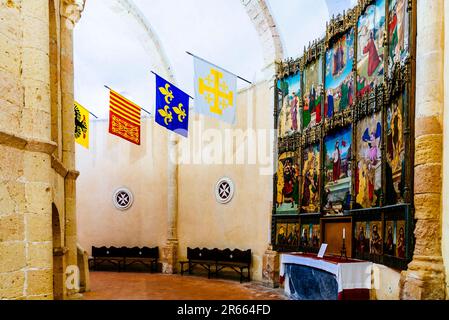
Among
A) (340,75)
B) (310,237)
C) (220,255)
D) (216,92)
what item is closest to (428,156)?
(340,75)

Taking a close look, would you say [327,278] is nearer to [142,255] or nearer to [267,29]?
[267,29]

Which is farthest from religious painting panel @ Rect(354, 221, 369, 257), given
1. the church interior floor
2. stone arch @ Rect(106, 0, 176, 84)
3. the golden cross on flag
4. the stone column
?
stone arch @ Rect(106, 0, 176, 84)

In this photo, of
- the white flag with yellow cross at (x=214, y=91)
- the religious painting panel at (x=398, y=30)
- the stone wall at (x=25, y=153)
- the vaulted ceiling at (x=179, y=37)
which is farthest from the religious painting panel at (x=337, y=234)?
the stone wall at (x=25, y=153)

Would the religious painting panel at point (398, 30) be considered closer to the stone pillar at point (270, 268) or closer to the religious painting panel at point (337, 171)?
the religious painting panel at point (337, 171)

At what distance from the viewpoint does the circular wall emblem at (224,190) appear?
42.3ft

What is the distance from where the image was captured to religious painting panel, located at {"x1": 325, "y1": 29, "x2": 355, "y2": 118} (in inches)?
320

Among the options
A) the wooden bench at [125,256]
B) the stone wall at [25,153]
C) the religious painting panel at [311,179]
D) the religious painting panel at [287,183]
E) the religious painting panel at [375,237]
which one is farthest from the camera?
the wooden bench at [125,256]

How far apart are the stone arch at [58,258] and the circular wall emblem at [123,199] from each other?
8.56 metres

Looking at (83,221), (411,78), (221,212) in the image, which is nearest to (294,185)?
(221,212)

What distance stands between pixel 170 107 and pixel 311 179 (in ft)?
13.3

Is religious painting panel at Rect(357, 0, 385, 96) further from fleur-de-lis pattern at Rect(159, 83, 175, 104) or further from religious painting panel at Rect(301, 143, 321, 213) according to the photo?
fleur-de-lis pattern at Rect(159, 83, 175, 104)

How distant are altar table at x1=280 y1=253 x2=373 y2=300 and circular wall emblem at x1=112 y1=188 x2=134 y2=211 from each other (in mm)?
8143
